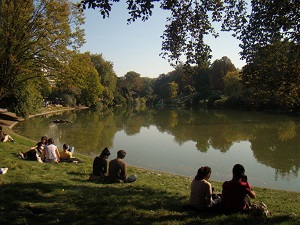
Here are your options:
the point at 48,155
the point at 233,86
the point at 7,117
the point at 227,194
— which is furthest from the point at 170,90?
the point at 227,194

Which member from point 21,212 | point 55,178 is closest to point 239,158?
point 55,178

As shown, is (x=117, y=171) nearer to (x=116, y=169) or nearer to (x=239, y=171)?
(x=116, y=169)

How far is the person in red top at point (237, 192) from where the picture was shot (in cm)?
570

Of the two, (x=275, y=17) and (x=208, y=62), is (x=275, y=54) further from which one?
(x=208, y=62)

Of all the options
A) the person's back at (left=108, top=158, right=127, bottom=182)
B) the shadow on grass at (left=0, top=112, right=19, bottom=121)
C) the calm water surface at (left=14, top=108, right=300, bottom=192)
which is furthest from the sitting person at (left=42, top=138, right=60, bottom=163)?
the shadow on grass at (left=0, top=112, right=19, bottom=121)

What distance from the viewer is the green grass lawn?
17.9 feet

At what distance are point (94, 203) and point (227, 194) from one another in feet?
9.00

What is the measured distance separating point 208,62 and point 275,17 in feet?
7.19

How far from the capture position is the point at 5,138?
1429 cm

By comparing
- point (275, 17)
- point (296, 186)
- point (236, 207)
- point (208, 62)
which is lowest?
point (296, 186)

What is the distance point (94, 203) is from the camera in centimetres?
646

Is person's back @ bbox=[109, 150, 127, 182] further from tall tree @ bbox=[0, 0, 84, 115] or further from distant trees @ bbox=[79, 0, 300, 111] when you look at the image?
tall tree @ bbox=[0, 0, 84, 115]

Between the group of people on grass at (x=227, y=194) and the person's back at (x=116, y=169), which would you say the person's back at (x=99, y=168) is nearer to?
the person's back at (x=116, y=169)

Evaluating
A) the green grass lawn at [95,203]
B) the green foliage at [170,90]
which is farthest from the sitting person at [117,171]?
the green foliage at [170,90]
